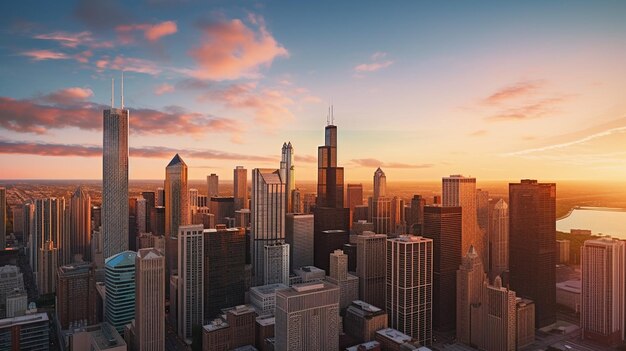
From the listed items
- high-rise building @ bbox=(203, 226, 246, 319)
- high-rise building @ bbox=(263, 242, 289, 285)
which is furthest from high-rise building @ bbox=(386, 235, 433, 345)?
high-rise building @ bbox=(203, 226, 246, 319)

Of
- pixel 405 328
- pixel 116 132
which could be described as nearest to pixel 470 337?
pixel 405 328

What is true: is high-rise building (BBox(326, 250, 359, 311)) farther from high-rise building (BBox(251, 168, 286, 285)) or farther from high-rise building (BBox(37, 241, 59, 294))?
high-rise building (BBox(37, 241, 59, 294))

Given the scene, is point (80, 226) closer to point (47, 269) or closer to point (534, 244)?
point (47, 269)

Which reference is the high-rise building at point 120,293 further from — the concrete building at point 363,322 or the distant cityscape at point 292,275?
the concrete building at point 363,322

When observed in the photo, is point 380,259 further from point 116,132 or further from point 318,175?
point 116,132

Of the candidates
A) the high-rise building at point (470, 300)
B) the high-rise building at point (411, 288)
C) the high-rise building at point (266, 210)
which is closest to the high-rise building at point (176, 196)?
the high-rise building at point (266, 210)

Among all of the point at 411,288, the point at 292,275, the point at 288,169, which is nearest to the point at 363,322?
the point at 411,288
